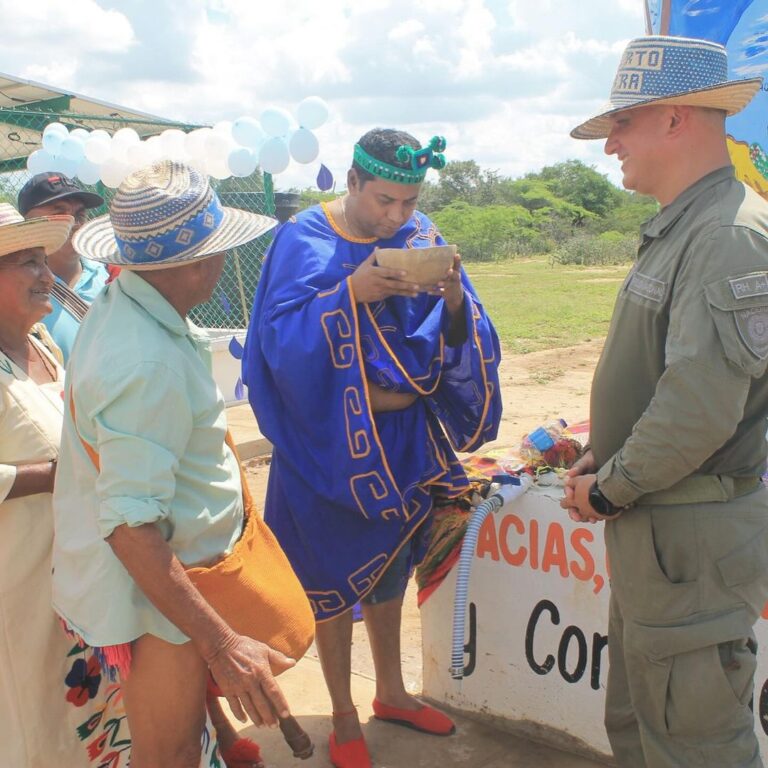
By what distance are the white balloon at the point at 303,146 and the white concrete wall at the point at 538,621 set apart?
4613 mm

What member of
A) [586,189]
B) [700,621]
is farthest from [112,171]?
[586,189]

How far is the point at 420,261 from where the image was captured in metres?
2.59

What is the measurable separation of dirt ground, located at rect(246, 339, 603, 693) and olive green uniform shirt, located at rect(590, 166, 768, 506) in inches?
73.7

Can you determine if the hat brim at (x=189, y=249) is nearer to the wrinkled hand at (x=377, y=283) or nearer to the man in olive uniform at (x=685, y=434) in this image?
the wrinkled hand at (x=377, y=283)

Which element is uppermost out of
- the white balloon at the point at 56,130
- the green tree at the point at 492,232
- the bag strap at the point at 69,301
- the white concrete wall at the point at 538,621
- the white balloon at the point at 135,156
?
the white balloon at the point at 56,130

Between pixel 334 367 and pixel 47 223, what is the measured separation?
3.09 ft

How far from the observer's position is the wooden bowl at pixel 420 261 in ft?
8.48

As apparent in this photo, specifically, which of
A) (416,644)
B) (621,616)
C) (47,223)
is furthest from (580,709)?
(47,223)

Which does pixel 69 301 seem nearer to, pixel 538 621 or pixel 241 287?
pixel 538 621

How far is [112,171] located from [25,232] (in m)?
4.54

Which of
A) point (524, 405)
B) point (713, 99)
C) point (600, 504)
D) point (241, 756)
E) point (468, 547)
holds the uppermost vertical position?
point (713, 99)

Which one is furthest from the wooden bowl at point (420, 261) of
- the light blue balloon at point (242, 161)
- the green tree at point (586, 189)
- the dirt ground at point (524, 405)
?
the green tree at point (586, 189)

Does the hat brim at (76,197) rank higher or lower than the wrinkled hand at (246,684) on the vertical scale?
higher

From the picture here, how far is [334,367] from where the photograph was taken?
108 inches
